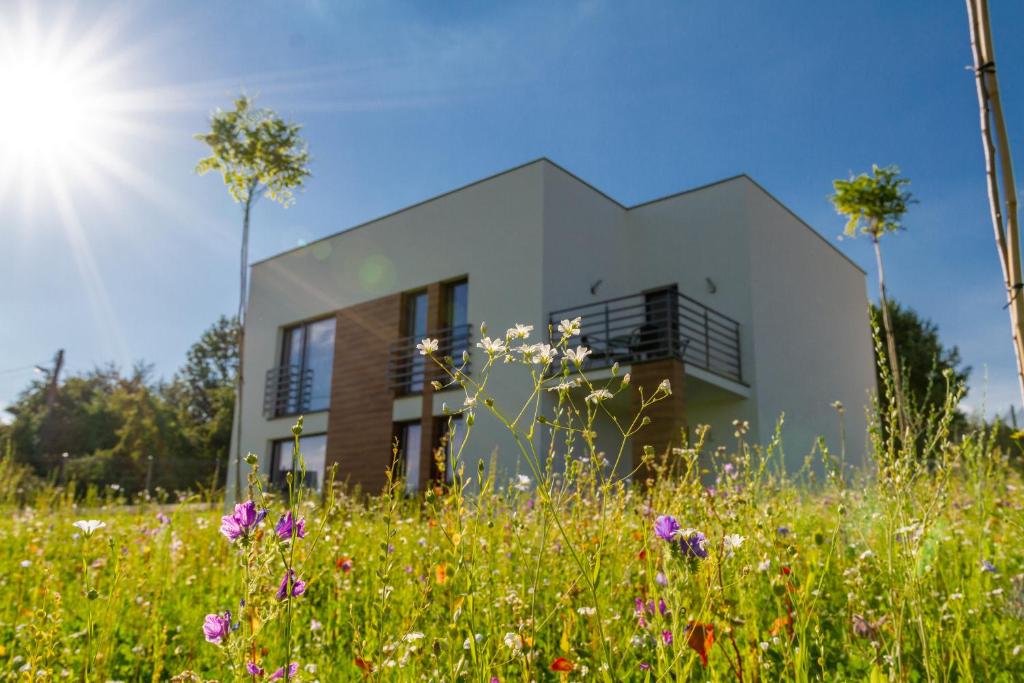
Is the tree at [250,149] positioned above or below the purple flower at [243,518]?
above

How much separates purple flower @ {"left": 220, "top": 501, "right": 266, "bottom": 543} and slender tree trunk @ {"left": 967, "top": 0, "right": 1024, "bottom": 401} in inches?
65.7

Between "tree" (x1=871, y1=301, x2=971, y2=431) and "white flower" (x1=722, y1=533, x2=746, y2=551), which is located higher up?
"tree" (x1=871, y1=301, x2=971, y2=431)

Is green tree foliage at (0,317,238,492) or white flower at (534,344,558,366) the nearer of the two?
white flower at (534,344,558,366)

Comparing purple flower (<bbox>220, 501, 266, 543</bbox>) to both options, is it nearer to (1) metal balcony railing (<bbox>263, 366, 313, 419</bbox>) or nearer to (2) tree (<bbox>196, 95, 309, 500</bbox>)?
(2) tree (<bbox>196, 95, 309, 500</bbox>)

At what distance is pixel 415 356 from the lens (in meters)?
14.6

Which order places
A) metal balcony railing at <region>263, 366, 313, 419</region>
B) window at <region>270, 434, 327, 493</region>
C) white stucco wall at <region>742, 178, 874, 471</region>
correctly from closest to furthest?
white stucco wall at <region>742, 178, 874, 471</region> < window at <region>270, 434, 327, 493</region> < metal balcony railing at <region>263, 366, 313, 419</region>

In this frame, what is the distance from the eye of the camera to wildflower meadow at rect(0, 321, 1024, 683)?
1.40m

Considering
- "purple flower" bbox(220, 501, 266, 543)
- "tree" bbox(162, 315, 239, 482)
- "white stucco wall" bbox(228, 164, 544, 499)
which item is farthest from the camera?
"tree" bbox(162, 315, 239, 482)

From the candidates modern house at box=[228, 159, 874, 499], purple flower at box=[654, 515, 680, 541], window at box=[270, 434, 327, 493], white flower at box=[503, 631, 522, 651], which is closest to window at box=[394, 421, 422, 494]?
modern house at box=[228, 159, 874, 499]

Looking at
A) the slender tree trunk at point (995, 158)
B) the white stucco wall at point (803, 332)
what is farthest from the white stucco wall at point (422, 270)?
the slender tree trunk at point (995, 158)

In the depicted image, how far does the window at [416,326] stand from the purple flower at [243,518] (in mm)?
12972

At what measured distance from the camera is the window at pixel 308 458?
15742 mm

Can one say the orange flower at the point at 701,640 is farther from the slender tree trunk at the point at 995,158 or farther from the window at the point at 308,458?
the window at the point at 308,458

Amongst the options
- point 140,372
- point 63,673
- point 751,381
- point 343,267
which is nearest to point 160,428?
point 140,372
